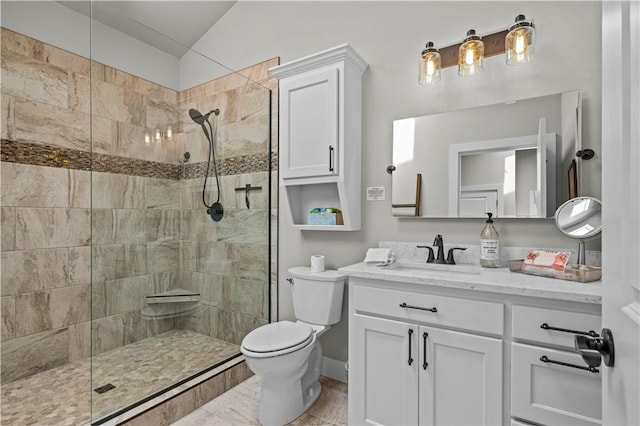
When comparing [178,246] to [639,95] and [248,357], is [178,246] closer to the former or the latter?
[248,357]

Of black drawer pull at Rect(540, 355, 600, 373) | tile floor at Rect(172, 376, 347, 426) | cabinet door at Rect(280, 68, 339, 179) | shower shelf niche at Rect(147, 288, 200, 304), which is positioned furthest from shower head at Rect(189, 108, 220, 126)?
black drawer pull at Rect(540, 355, 600, 373)

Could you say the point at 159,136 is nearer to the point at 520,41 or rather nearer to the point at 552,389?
the point at 520,41

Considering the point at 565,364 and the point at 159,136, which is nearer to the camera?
the point at 565,364

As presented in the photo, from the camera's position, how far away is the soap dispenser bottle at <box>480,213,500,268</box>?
67.2 inches

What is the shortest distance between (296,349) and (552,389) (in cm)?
111

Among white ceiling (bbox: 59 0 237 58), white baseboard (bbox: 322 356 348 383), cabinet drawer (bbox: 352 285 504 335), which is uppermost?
white ceiling (bbox: 59 0 237 58)

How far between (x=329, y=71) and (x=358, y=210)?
2.95 feet

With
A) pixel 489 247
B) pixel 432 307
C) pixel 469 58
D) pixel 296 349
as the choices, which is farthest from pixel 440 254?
pixel 469 58

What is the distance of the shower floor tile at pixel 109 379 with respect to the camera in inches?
71.1

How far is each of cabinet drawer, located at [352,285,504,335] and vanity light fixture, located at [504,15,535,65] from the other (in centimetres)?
121

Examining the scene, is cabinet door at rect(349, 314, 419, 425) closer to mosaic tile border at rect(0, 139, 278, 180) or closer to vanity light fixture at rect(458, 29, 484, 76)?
vanity light fixture at rect(458, 29, 484, 76)

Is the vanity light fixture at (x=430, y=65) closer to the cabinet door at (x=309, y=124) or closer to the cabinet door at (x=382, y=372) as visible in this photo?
the cabinet door at (x=309, y=124)

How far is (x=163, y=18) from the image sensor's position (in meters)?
2.73

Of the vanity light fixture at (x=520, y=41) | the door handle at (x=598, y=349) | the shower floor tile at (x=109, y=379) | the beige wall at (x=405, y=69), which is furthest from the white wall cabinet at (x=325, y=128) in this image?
the door handle at (x=598, y=349)
